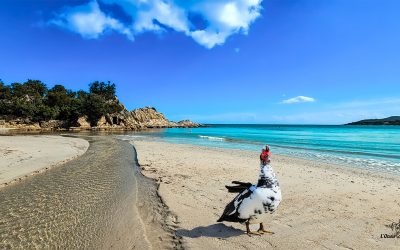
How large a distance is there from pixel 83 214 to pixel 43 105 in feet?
325

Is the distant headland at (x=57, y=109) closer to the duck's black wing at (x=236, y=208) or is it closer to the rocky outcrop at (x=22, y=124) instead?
the rocky outcrop at (x=22, y=124)

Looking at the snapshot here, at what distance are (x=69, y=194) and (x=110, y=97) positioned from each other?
121864 mm

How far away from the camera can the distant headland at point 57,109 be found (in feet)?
290

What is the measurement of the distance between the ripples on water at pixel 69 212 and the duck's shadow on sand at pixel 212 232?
1.18 metres

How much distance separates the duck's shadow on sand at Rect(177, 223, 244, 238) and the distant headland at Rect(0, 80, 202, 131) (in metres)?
91.8

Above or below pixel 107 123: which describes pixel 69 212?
below

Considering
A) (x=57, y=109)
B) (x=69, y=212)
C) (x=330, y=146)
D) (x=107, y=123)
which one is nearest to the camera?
(x=69, y=212)

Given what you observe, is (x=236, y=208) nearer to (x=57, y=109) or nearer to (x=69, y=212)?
(x=69, y=212)

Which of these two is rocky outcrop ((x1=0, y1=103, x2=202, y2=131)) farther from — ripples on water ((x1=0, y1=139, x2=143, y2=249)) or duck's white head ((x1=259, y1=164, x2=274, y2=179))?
duck's white head ((x1=259, y1=164, x2=274, y2=179))

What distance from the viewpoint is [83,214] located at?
7.84m

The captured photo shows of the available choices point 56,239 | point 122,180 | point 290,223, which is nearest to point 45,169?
point 122,180

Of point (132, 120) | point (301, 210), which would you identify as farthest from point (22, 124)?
point (301, 210)

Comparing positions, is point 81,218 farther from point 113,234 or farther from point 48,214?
point 113,234

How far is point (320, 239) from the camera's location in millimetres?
5961
